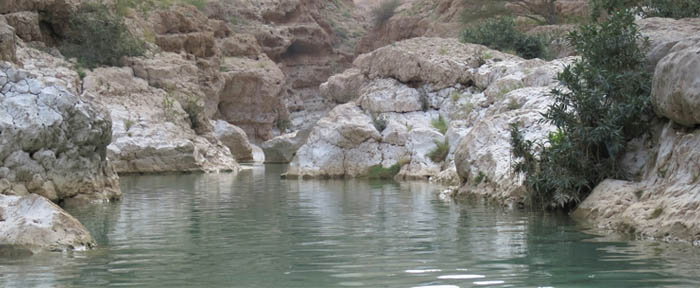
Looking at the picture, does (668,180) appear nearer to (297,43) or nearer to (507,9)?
(507,9)

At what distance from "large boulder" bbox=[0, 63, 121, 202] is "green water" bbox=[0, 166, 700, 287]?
4.63 ft

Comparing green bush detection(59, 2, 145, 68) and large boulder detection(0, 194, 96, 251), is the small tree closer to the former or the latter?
green bush detection(59, 2, 145, 68)

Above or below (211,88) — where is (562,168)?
below

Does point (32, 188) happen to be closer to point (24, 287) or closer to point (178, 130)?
point (24, 287)

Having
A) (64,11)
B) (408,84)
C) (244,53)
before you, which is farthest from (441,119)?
(244,53)

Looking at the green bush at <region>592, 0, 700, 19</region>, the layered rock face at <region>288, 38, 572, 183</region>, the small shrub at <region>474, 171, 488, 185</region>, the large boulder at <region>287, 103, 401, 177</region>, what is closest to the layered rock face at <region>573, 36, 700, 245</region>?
the small shrub at <region>474, 171, 488, 185</region>

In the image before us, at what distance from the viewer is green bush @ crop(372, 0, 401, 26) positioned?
7500 cm

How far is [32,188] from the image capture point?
1650 centimetres

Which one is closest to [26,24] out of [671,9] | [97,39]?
[97,39]

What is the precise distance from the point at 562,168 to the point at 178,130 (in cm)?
2497

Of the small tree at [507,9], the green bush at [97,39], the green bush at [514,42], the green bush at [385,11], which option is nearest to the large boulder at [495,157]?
the green bush at [514,42]

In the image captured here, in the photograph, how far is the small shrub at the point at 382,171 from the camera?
87.1ft

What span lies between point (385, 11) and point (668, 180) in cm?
6560

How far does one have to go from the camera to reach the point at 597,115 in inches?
531
